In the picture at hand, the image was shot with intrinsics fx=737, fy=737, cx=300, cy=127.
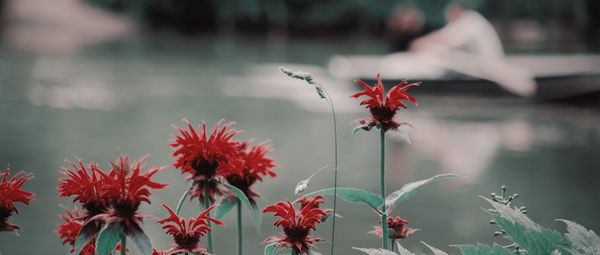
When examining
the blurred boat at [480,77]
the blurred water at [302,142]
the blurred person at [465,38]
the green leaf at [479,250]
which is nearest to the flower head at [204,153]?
the green leaf at [479,250]

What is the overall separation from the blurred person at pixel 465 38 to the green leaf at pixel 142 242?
36.0 ft

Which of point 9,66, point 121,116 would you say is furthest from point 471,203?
point 9,66

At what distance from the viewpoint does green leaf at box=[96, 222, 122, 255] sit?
995 mm

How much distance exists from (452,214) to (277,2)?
30774mm

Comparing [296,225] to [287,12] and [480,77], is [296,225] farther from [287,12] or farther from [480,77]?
[287,12]

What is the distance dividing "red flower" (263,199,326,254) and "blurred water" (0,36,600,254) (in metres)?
2.62

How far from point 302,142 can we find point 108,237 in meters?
6.80

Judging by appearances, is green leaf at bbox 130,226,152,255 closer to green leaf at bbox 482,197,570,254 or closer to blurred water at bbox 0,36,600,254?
green leaf at bbox 482,197,570,254

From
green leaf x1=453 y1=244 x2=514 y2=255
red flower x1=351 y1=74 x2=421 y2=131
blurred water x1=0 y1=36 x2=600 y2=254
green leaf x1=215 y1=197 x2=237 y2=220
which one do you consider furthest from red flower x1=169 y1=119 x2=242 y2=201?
blurred water x1=0 y1=36 x2=600 y2=254

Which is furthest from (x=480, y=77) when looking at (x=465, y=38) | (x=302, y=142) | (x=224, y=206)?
(x=224, y=206)

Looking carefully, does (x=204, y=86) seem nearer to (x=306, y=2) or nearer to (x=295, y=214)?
(x=295, y=214)

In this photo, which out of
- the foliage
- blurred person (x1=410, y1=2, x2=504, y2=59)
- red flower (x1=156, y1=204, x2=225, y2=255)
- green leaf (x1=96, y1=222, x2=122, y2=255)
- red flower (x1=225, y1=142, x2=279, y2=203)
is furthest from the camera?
the foliage

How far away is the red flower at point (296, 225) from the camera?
3.70ft

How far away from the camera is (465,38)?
1202cm
